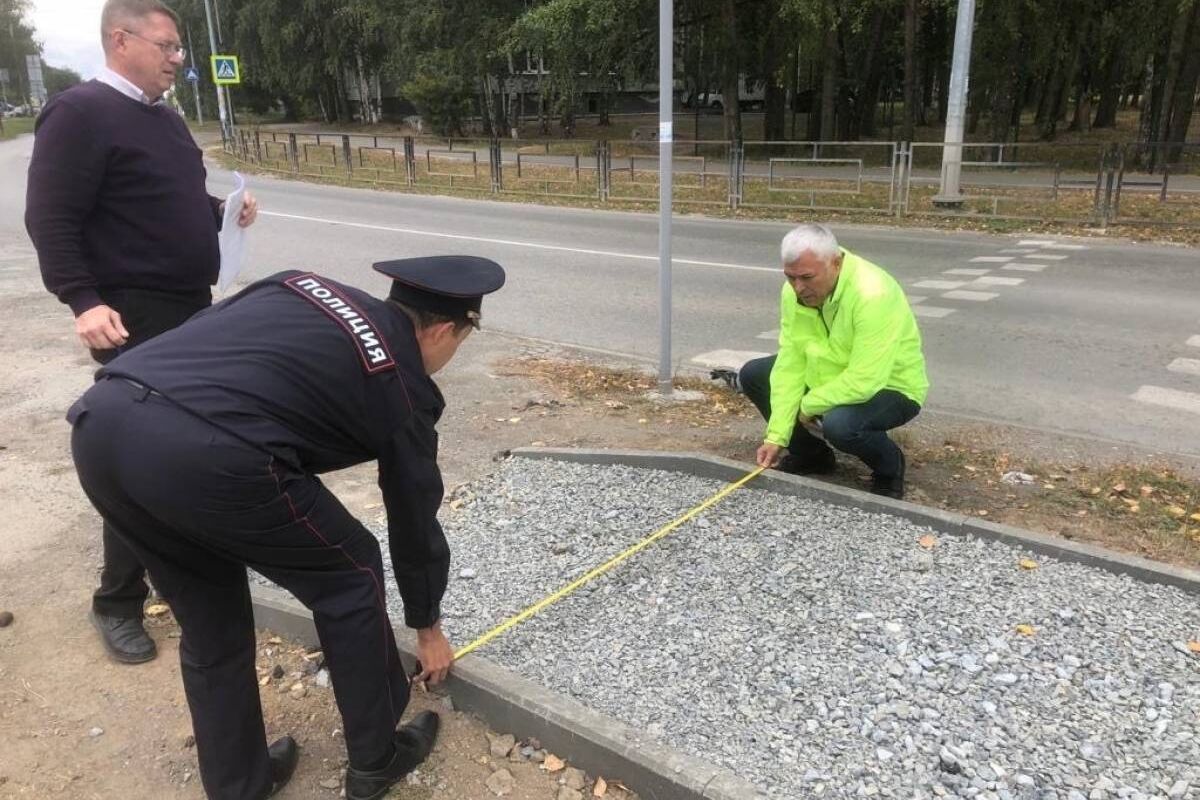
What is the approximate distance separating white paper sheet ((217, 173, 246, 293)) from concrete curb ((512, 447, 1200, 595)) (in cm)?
189

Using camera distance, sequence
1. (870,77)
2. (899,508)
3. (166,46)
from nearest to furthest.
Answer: (166,46) → (899,508) → (870,77)

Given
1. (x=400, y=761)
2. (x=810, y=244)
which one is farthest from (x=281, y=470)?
(x=810, y=244)

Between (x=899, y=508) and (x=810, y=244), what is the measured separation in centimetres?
117

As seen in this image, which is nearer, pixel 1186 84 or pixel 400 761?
pixel 400 761

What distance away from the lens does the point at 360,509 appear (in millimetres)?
4223

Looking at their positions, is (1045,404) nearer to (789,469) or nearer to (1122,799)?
(789,469)

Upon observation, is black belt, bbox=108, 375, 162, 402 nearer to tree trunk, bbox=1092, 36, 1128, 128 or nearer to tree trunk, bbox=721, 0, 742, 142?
tree trunk, bbox=721, 0, 742, 142

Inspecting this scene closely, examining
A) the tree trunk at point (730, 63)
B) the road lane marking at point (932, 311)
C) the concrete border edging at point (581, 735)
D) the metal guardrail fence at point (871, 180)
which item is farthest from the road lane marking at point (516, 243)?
the tree trunk at point (730, 63)

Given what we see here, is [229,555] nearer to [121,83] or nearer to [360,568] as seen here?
→ [360,568]

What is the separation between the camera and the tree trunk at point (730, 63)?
24766mm

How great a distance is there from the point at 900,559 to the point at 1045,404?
9.77ft

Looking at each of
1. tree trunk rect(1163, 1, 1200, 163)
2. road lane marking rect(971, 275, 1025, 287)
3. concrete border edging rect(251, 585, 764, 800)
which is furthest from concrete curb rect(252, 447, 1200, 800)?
tree trunk rect(1163, 1, 1200, 163)

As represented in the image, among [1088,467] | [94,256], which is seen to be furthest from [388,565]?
[1088,467]

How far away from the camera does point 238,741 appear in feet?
7.70
